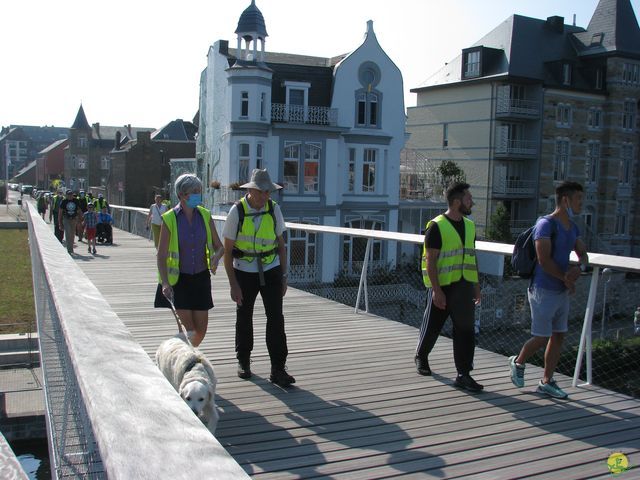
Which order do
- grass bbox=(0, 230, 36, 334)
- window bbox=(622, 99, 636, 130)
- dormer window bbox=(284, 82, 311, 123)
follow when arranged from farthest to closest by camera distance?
1. window bbox=(622, 99, 636, 130)
2. dormer window bbox=(284, 82, 311, 123)
3. grass bbox=(0, 230, 36, 334)

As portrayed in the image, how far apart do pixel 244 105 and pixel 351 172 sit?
6824mm

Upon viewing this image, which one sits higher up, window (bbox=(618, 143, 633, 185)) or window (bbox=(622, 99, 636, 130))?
window (bbox=(622, 99, 636, 130))

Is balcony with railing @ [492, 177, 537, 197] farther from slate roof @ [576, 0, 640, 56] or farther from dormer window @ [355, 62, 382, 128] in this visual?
dormer window @ [355, 62, 382, 128]

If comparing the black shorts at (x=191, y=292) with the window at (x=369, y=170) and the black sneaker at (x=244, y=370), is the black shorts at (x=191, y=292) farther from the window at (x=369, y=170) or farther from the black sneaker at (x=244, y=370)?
the window at (x=369, y=170)

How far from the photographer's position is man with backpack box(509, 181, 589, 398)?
5.30 m

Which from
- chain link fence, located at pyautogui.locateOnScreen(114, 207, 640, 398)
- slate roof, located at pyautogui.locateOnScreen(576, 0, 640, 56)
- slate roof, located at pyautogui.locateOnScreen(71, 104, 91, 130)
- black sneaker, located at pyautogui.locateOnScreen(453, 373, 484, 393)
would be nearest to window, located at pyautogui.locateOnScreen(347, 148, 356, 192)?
chain link fence, located at pyautogui.locateOnScreen(114, 207, 640, 398)

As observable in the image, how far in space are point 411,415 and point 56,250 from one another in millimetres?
3202

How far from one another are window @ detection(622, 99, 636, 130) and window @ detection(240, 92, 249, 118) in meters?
28.1

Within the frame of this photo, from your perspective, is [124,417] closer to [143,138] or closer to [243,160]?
[243,160]

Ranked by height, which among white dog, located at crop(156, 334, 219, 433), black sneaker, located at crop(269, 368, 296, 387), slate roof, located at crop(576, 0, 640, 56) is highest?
slate roof, located at crop(576, 0, 640, 56)

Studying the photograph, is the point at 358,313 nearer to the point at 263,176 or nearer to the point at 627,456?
the point at 263,176

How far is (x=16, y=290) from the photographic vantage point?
22.9 m

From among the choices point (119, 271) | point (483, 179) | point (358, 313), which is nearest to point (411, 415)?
point (358, 313)

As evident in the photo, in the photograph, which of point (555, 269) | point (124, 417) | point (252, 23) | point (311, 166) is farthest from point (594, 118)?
point (124, 417)
